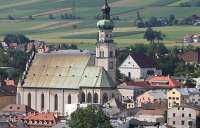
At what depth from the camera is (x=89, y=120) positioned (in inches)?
2842

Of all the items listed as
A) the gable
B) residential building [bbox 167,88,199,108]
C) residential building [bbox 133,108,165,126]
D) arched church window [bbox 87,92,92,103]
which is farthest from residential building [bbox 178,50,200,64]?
residential building [bbox 133,108,165,126]

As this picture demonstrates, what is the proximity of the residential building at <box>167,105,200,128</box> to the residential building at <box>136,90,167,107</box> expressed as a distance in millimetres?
9902

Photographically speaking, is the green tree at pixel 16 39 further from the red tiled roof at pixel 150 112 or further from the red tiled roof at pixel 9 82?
the red tiled roof at pixel 150 112

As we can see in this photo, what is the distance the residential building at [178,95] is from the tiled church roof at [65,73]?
391 centimetres

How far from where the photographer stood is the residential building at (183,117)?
77.1 m

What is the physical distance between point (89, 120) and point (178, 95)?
17273 mm

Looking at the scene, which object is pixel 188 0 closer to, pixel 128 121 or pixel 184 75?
pixel 184 75

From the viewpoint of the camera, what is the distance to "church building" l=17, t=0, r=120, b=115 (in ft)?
292

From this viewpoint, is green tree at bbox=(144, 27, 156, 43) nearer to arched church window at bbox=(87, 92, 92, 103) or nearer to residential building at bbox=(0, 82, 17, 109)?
residential building at bbox=(0, 82, 17, 109)

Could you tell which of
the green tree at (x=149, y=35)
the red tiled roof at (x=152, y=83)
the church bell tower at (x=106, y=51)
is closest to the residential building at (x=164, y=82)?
the red tiled roof at (x=152, y=83)

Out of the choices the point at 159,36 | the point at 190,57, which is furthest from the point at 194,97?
the point at 159,36

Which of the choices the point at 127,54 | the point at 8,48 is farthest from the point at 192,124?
the point at 8,48

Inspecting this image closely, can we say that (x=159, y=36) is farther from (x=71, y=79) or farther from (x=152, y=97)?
(x=71, y=79)

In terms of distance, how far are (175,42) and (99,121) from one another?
86.6 m
